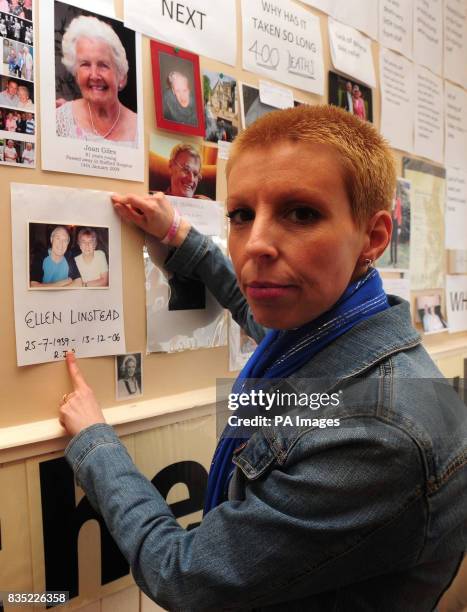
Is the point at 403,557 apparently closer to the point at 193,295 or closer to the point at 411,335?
the point at 411,335

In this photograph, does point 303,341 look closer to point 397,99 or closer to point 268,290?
point 268,290

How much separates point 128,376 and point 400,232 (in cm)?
94

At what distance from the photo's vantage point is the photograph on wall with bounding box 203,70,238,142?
0.99 metres

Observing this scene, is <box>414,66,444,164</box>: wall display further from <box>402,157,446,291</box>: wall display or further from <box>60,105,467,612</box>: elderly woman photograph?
<box>60,105,467,612</box>: elderly woman photograph

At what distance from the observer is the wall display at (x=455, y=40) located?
5.20 feet

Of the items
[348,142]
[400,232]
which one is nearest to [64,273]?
[348,142]

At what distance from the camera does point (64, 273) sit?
82 cm

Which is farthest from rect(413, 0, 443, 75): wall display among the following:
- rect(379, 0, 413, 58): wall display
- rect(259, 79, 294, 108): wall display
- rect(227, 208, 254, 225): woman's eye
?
rect(227, 208, 254, 225): woman's eye

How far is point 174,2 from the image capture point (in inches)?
36.4

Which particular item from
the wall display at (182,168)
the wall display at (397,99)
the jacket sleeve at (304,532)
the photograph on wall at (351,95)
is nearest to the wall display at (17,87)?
the wall display at (182,168)

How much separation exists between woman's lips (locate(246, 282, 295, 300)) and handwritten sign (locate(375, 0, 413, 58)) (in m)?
1.07

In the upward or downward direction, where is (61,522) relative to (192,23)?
downward

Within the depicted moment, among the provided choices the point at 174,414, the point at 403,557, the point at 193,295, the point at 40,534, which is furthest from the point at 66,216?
the point at 403,557

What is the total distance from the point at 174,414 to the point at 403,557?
19.5 inches
